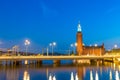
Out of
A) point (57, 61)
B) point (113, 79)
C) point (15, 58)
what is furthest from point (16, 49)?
point (113, 79)

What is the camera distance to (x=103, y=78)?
7931 centimetres

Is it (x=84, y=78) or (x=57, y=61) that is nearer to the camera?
(x=84, y=78)

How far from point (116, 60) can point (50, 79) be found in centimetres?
7500

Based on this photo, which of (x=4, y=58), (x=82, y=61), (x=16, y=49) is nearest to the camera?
(x=4, y=58)

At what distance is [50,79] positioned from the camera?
77.1 metres

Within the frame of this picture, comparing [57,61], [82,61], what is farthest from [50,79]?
[82,61]

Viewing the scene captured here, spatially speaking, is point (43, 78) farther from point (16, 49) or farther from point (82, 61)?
point (16, 49)

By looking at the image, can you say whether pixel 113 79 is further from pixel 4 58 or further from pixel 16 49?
pixel 16 49

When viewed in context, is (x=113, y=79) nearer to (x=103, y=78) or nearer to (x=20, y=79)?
(x=103, y=78)

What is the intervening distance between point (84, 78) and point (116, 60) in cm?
7013

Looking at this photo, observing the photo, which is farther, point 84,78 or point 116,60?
point 116,60

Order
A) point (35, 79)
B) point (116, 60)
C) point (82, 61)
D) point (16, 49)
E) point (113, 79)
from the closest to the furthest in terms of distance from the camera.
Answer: point (113, 79) < point (35, 79) < point (116, 60) < point (82, 61) < point (16, 49)

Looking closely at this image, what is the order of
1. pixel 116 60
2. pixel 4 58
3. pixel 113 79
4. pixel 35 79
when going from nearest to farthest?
1. pixel 113 79
2. pixel 35 79
3. pixel 4 58
4. pixel 116 60

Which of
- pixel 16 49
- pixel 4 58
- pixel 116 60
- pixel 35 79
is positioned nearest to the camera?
pixel 35 79
